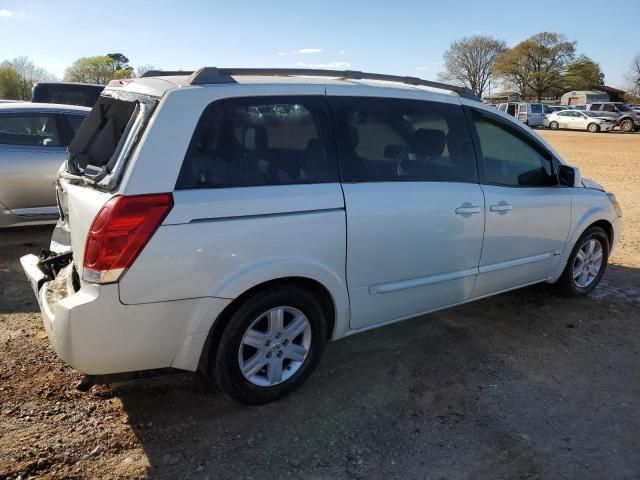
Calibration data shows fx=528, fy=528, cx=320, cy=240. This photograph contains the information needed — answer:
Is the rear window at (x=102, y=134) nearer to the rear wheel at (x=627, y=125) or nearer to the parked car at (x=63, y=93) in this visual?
the parked car at (x=63, y=93)

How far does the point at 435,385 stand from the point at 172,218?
194 centimetres

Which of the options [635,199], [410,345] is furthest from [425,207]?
[635,199]

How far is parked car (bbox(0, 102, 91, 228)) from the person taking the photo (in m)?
5.84

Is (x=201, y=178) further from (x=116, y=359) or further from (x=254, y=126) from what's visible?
(x=116, y=359)

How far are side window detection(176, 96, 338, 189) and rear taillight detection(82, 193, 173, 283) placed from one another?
232mm

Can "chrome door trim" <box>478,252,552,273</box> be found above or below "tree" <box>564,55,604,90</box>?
below

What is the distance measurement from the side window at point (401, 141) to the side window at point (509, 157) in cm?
18

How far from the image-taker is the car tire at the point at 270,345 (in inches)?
110

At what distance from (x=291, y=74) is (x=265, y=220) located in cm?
99

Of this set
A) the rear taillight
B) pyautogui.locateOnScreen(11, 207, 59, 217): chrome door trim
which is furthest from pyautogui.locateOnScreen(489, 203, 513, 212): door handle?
pyautogui.locateOnScreen(11, 207, 59, 217): chrome door trim

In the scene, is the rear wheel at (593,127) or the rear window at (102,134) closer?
the rear window at (102,134)

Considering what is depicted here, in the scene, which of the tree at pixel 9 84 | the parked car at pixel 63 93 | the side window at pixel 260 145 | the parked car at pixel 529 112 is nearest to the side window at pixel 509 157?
the side window at pixel 260 145

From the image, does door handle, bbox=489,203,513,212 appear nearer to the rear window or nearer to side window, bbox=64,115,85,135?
the rear window

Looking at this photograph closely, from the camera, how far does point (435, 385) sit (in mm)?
3320
